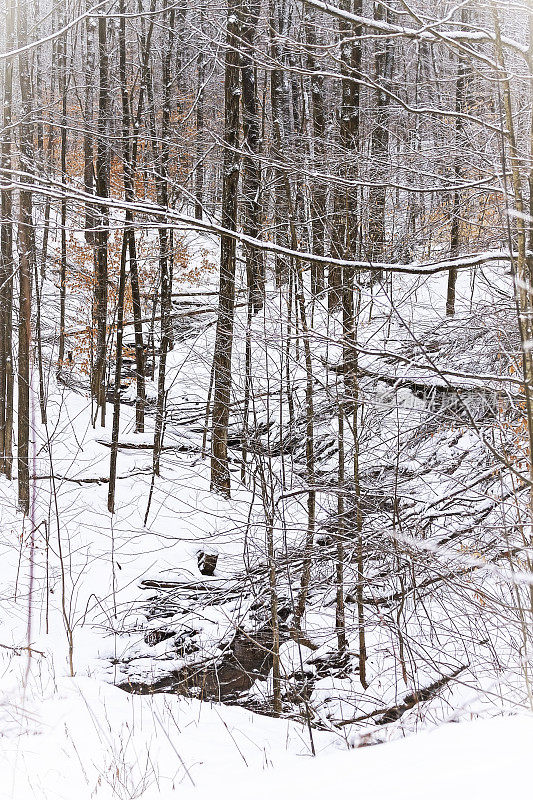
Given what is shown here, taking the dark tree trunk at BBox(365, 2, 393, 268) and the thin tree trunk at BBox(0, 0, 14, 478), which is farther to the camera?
the thin tree trunk at BBox(0, 0, 14, 478)

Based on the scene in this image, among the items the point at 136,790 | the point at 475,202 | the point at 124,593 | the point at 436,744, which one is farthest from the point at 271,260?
the point at 436,744

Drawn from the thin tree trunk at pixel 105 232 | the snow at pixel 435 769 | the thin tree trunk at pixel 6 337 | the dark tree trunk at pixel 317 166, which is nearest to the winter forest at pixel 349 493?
the snow at pixel 435 769

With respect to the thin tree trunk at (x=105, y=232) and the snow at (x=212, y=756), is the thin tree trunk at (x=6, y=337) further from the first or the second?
the snow at (x=212, y=756)

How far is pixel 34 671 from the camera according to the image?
21.7 ft

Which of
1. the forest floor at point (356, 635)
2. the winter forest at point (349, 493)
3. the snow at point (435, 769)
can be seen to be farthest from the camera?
the winter forest at point (349, 493)

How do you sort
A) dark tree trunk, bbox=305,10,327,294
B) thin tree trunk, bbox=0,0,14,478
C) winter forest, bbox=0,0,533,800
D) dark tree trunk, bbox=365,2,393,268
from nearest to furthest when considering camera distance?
winter forest, bbox=0,0,533,800, dark tree trunk, bbox=365,2,393,268, dark tree trunk, bbox=305,10,327,294, thin tree trunk, bbox=0,0,14,478

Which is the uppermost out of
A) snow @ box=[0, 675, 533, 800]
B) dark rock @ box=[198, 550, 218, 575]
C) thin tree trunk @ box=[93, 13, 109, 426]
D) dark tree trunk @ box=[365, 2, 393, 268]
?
thin tree trunk @ box=[93, 13, 109, 426]

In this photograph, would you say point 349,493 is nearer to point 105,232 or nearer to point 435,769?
point 435,769

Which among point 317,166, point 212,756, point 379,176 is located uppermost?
point 317,166

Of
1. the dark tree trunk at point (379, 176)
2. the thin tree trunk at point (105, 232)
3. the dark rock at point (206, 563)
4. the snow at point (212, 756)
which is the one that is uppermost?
the thin tree trunk at point (105, 232)

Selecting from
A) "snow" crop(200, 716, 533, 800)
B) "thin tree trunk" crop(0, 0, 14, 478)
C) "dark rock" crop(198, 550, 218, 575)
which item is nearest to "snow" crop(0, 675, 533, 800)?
"snow" crop(200, 716, 533, 800)

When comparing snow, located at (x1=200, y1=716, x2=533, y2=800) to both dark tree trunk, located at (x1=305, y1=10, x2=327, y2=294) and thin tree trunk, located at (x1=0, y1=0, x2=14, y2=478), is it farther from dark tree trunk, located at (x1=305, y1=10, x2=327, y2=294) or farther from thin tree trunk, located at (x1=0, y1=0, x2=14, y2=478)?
thin tree trunk, located at (x1=0, y1=0, x2=14, y2=478)

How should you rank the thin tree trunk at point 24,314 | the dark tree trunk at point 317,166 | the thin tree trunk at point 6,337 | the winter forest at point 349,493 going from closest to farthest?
1. the winter forest at point 349,493
2. the dark tree trunk at point 317,166
3. the thin tree trunk at point 24,314
4. the thin tree trunk at point 6,337

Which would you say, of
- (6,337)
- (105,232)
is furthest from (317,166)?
(6,337)
